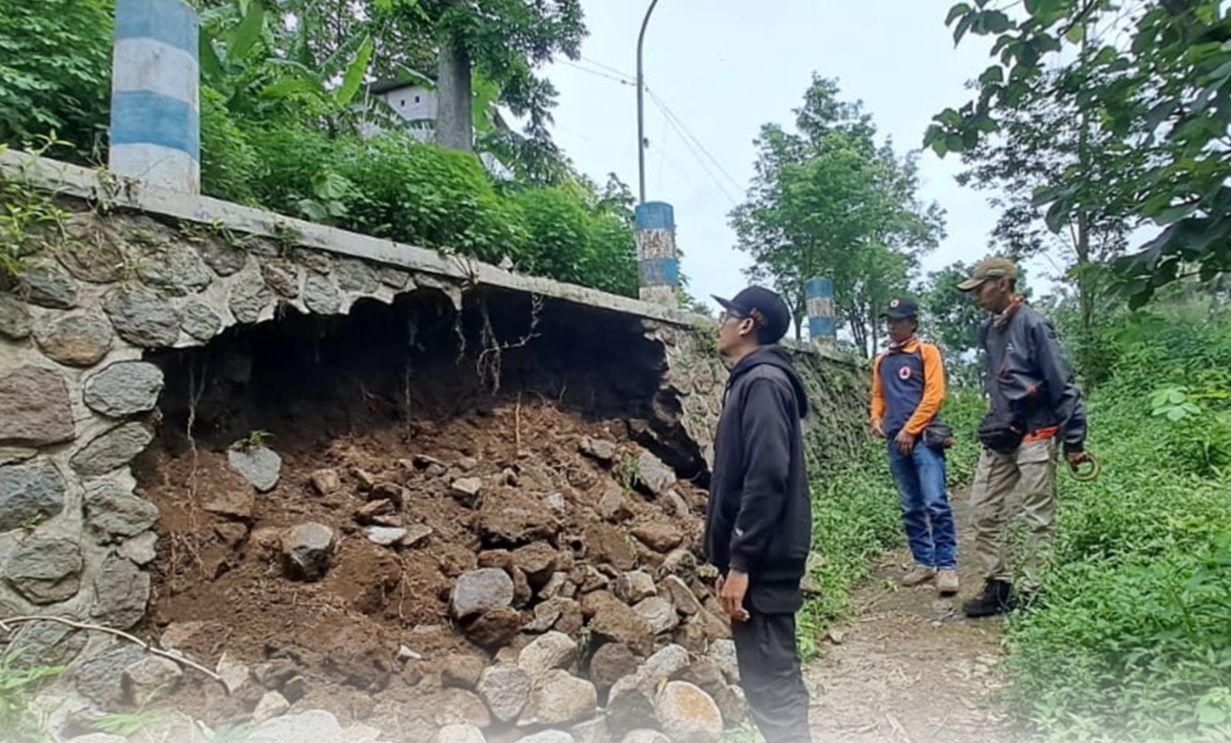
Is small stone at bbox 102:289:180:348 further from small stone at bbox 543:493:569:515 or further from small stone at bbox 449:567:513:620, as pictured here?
small stone at bbox 543:493:569:515

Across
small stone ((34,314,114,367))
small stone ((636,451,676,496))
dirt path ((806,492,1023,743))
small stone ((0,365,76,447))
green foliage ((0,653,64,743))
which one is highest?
small stone ((34,314,114,367))

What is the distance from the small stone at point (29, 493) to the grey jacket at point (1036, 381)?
3.63 meters

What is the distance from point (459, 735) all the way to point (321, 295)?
1679 mm

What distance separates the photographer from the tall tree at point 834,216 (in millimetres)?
10977

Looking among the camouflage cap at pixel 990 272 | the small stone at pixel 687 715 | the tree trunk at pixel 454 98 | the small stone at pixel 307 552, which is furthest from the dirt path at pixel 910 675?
the tree trunk at pixel 454 98

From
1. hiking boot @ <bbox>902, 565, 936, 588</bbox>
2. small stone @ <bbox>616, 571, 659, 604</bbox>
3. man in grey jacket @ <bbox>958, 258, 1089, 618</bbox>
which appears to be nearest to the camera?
small stone @ <bbox>616, 571, 659, 604</bbox>

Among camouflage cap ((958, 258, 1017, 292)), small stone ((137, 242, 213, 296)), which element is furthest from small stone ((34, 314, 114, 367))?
camouflage cap ((958, 258, 1017, 292))

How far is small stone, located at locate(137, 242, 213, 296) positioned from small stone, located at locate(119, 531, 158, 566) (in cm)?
77

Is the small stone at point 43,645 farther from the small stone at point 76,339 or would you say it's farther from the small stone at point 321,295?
the small stone at point 321,295

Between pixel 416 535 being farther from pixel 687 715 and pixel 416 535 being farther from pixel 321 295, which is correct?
pixel 687 715

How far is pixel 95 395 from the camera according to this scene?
221 cm

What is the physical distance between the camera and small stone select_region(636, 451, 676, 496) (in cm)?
423

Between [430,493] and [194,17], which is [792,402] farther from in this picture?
[194,17]

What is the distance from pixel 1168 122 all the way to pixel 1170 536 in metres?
1.94
